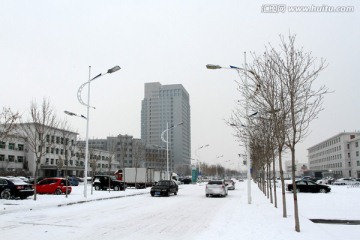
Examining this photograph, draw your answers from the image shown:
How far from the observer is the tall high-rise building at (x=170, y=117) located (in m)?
110

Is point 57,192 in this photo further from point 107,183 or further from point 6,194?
point 107,183

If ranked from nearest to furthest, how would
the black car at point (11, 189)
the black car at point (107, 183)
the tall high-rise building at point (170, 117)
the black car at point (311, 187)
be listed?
Answer: the black car at point (11, 189) → the black car at point (311, 187) → the black car at point (107, 183) → the tall high-rise building at point (170, 117)

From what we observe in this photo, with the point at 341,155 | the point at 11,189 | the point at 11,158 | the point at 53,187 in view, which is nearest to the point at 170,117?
the point at 11,158

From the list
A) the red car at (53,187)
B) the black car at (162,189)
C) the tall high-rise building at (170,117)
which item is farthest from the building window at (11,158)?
the black car at (162,189)

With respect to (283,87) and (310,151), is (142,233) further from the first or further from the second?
(310,151)

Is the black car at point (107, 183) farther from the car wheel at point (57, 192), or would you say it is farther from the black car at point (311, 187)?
the black car at point (311, 187)

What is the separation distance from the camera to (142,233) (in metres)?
11.7

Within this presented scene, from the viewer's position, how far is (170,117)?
108000 mm

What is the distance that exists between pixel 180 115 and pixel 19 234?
327ft

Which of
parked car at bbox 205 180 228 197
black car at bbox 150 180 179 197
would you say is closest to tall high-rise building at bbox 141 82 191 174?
black car at bbox 150 180 179 197

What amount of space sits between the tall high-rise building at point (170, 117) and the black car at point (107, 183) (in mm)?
53503

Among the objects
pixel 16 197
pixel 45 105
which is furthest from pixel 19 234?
pixel 45 105

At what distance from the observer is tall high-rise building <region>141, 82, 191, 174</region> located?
4323 inches

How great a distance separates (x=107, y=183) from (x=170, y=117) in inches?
2661
